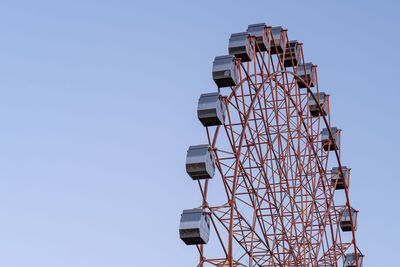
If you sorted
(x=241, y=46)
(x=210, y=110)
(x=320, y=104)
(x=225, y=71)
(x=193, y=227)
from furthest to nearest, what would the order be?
(x=320, y=104), (x=241, y=46), (x=225, y=71), (x=210, y=110), (x=193, y=227)

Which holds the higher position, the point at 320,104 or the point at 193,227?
the point at 320,104

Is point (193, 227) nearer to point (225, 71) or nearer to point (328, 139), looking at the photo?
point (225, 71)

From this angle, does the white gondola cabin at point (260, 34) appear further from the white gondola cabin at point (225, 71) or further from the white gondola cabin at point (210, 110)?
the white gondola cabin at point (210, 110)

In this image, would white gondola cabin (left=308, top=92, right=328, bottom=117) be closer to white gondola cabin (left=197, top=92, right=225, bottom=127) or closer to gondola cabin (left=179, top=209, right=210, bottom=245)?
white gondola cabin (left=197, top=92, right=225, bottom=127)

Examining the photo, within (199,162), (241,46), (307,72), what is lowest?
(199,162)

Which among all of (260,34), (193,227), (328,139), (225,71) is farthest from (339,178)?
(193,227)

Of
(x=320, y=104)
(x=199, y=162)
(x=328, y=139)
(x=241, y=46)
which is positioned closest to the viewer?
(x=199, y=162)

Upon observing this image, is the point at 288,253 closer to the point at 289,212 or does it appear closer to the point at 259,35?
the point at 289,212

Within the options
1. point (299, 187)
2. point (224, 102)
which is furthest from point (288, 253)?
point (224, 102)

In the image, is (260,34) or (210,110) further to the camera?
(260,34)

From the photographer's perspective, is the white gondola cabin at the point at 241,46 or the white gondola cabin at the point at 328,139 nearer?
the white gondola cabin at the point at 241,46

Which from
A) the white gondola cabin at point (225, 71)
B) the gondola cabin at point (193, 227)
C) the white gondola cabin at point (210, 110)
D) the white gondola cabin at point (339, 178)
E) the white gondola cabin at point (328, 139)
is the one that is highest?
the white gondola cabin at point (328, 139)

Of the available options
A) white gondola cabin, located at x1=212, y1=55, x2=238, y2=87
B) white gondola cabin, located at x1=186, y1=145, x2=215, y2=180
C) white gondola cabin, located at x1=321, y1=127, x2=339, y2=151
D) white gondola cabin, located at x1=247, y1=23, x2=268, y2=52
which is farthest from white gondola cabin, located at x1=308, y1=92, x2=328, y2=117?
white gondola cabin, located at x1=186, y1=145, x2=215, y2=180

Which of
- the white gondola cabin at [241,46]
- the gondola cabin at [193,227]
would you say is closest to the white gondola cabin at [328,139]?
the white gondola cabin at [241,46]
